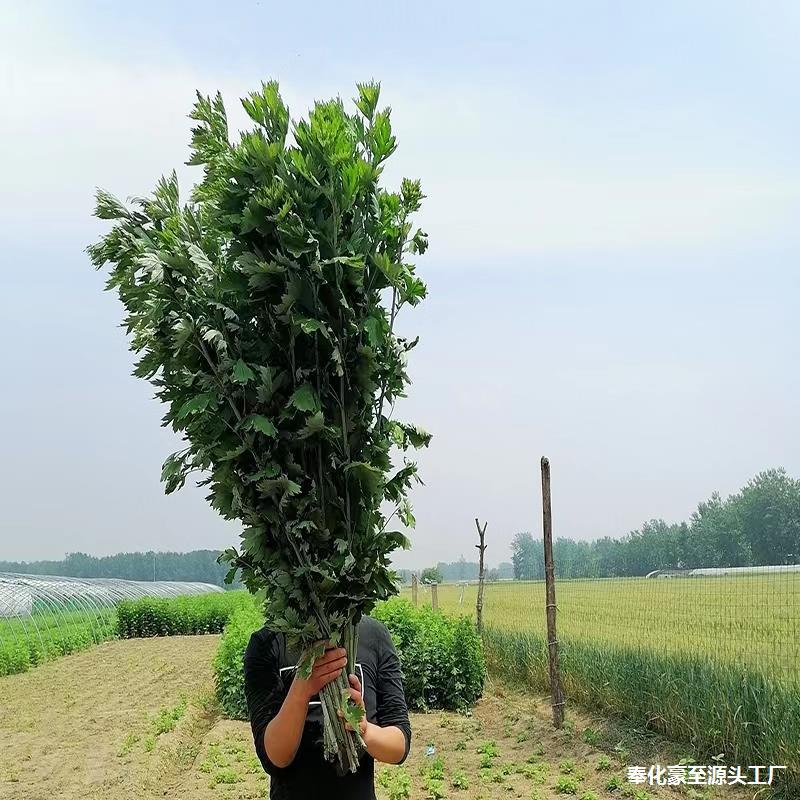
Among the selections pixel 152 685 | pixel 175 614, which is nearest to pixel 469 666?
pixel 152 685

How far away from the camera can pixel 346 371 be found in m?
2.89

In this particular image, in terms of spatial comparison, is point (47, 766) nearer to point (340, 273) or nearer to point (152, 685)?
point (152, 685)

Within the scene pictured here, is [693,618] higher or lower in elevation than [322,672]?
lower

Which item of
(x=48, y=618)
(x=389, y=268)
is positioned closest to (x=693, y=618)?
(x=389, y=268)

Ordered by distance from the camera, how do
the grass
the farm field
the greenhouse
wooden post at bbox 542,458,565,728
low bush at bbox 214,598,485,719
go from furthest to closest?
the greenhouse, low bush at bbox 214,598,485,719, wooden post at bbox 542,458,565,728, the farm field, the grass

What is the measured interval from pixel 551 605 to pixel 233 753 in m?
4.30

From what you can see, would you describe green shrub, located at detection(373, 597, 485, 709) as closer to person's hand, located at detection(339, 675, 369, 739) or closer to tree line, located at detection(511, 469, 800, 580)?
tree line, located at detection(511, 469, 800, 580)

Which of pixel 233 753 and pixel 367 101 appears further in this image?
Answer: pixel 233 753

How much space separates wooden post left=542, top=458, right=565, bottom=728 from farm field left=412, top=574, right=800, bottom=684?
105 centimetres

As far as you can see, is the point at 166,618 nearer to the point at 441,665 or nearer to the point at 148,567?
the point at 441,665

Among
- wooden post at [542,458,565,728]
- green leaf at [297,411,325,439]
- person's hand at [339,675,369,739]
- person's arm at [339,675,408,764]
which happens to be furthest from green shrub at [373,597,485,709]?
green leaf at [297,411,325,439]

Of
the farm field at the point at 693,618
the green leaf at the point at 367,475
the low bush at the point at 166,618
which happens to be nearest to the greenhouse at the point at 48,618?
the low bush at the point at 166,618

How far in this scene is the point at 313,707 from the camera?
2857 millimetres

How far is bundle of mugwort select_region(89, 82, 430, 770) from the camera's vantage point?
2.78m
